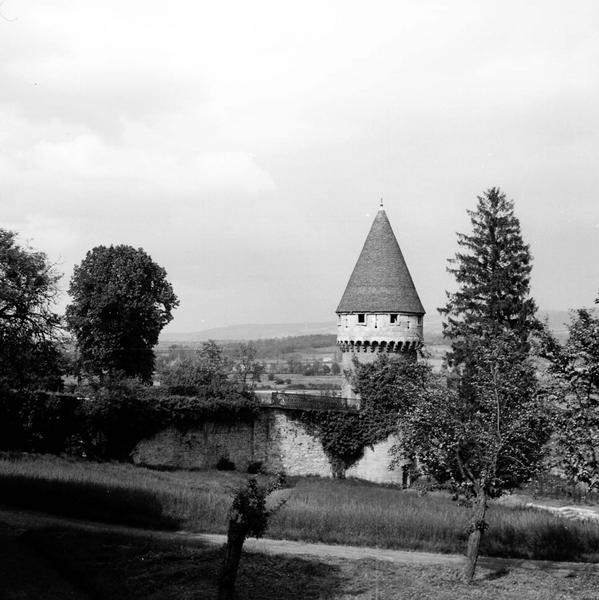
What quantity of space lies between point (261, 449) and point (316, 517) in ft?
49.8

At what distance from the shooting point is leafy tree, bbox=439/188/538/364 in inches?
1484

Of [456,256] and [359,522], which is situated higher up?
[456,256]

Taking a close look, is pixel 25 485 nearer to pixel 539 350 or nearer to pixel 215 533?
pixel 215 533

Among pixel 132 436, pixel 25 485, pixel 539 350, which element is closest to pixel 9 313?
pixel 25 485

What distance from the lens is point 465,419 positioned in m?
18.2

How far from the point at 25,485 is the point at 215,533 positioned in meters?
6.28

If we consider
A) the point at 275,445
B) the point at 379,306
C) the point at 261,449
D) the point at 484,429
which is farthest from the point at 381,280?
the point at 484,429

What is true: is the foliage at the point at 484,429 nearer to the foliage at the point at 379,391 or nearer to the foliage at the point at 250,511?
the foliage at the point at 250,511

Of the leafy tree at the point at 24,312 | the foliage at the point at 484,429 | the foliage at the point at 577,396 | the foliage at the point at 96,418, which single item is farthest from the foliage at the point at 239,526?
the foliage at the point at 96,418

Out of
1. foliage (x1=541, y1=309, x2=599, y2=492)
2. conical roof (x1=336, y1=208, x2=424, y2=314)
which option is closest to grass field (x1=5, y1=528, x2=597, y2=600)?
foliage (x1=541, y1=309, x2=599, y2=492)

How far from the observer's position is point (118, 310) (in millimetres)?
44531

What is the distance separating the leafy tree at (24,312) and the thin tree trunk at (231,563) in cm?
1474

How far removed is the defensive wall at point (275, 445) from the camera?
36312 mm

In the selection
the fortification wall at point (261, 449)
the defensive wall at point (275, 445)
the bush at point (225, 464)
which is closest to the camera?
the fortification wall at point (261, 449)
